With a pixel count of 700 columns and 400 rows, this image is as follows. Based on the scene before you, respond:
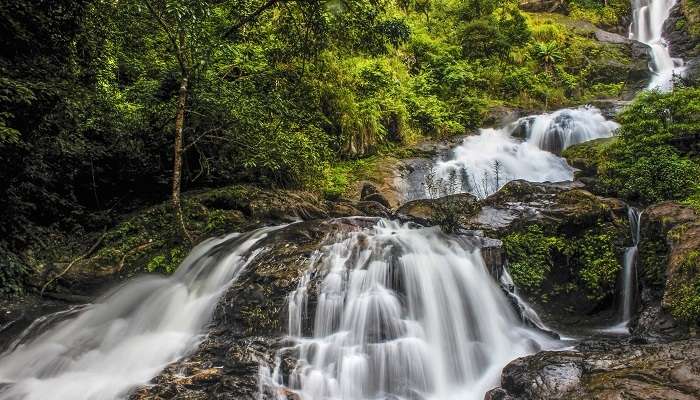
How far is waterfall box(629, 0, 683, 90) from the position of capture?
846 inches

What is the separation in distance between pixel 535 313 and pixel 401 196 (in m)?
6.32

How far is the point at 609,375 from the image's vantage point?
151 inches

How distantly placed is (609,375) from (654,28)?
2965 centimetres

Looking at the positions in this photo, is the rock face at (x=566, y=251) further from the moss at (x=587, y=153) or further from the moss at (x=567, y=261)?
the moss at (x=587, y=153)

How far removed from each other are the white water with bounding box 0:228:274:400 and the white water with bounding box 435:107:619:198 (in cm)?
810

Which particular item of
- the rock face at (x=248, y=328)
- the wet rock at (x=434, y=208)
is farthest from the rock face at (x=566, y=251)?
the rock face at (x=248, y=328)

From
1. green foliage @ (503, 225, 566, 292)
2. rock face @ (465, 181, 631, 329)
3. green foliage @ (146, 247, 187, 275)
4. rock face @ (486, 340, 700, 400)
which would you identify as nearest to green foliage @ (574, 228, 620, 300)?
rock face @ (465, 181, 631, 329)

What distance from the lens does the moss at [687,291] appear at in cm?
479

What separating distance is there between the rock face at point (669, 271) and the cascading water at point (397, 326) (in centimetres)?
136

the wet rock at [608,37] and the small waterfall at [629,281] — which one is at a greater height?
the wet rock at [608,37]

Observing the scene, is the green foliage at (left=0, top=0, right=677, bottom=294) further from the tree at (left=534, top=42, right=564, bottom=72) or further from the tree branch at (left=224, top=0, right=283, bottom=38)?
the tree at (left=534, top=42, right=564, bottom=72)

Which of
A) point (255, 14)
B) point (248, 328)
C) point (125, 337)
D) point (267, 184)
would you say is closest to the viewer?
point (248, 328)

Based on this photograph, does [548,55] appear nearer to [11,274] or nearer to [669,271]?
[669,271]

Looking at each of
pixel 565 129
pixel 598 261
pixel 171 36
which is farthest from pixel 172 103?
pixel 565 129
